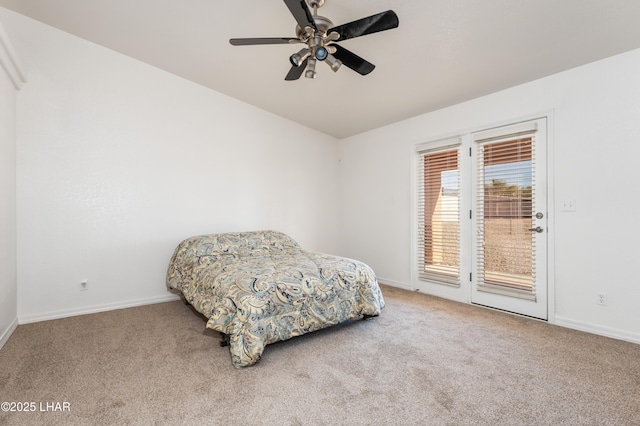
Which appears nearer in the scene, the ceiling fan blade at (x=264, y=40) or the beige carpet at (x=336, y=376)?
the beige carpet at (x=336, y=376)

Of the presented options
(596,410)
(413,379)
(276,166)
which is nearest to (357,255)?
(276,166)

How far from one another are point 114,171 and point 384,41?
10.6ft

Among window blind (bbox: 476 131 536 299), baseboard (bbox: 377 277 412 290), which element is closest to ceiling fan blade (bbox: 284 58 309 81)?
window blind (bbox: 476 131 536 299)

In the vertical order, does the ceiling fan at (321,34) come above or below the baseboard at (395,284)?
above

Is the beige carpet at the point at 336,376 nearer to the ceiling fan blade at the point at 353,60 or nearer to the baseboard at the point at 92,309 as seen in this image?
the baseboard at the point at 92,309

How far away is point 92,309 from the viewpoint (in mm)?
3412

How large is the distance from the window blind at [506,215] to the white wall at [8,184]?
15.2 ft

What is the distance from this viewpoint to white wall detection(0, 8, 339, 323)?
318 cm

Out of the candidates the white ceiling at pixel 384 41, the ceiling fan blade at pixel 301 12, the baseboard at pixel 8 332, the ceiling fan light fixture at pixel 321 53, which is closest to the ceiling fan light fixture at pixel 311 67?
the ceiling fan light fixture at pixel 321 53

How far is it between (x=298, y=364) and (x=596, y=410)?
1.76m

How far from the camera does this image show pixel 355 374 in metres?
2.08

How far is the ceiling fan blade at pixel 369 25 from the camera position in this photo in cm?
196

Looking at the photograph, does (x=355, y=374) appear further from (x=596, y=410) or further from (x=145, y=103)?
(x=145, y=103)

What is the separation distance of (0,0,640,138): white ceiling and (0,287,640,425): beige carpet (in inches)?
97.1
